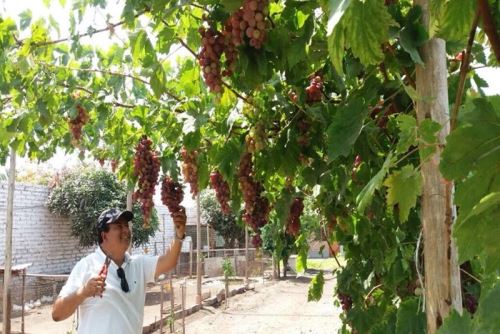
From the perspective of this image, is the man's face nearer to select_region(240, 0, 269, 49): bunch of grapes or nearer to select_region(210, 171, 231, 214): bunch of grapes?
select_region(210, 171, 231, 214): bunch of grapes

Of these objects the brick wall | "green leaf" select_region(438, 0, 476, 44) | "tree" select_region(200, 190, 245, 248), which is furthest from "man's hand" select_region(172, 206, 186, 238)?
"tree" select_region(200, 190, 245, 248)

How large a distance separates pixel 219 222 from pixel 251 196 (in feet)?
60.7

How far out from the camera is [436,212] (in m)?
0.95

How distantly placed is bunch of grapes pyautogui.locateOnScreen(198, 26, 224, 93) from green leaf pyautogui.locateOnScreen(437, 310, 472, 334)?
2.82ft

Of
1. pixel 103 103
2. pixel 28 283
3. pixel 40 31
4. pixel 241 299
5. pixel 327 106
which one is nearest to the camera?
pixel 327 106

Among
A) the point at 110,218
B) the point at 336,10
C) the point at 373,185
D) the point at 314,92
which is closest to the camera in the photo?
the point at 336,10

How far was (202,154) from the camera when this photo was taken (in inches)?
92.6

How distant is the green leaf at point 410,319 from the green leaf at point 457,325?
1.41 feet

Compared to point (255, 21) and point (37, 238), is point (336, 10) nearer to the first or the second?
point (255, 21)

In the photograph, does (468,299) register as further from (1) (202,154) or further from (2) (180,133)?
(2) (180,133)

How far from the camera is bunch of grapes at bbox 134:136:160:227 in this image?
97.4 inches

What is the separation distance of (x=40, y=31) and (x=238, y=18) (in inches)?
65.9

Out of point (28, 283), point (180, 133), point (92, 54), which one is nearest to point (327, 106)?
point (180, 133)

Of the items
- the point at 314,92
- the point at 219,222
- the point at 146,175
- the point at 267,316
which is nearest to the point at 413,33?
the point at 314,92
